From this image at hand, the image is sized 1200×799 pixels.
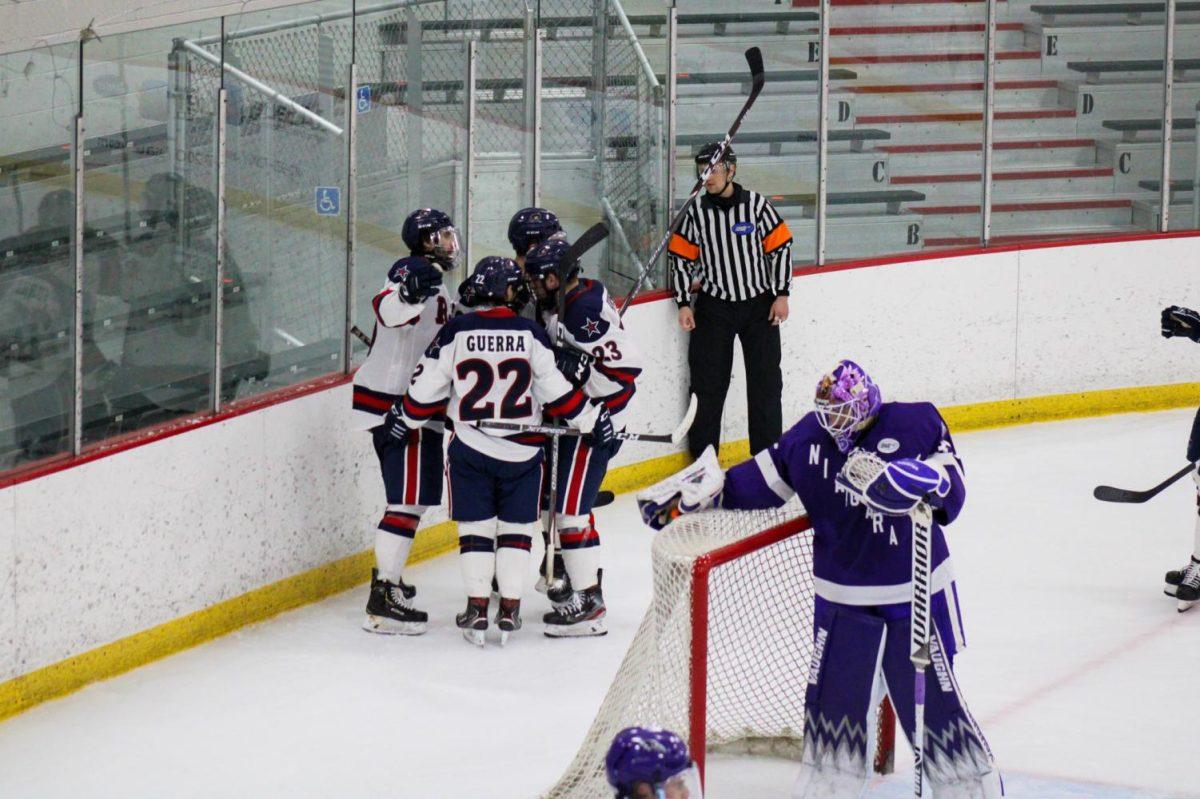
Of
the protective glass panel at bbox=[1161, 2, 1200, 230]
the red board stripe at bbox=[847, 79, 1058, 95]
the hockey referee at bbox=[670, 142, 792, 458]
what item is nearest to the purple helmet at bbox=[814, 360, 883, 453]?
the hockey referee at bbox=[670, 142, 792, 458]

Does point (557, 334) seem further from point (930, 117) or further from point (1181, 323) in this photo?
point (930, 117)

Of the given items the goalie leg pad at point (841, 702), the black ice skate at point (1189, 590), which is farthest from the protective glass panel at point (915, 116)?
the goalie leg pad at point (841, 702)

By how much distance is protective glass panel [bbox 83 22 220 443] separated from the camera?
507 cm

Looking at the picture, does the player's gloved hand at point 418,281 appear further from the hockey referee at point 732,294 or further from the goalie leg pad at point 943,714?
the goalie leg pad at point 943,714

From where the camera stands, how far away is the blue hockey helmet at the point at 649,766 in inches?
101

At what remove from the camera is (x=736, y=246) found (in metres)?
6.93

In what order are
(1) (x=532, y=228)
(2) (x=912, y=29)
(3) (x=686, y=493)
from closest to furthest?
(3) (x=686, y=493) → (1) (x=532, y=228) → (2) (x=912, y=29)

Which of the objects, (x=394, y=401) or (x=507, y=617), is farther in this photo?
(x=394, y=401)

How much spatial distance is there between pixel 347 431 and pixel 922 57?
→ 3513mm

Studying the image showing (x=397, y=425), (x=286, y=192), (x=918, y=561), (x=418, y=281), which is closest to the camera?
(x=918, y=561)

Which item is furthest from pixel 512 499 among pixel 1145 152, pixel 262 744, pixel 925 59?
pixel 1145 152

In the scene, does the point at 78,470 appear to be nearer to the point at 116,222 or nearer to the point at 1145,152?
the point at 116,222

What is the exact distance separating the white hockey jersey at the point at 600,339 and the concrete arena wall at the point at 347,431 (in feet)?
2.98

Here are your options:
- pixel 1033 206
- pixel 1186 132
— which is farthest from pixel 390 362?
pixel 1186 132
